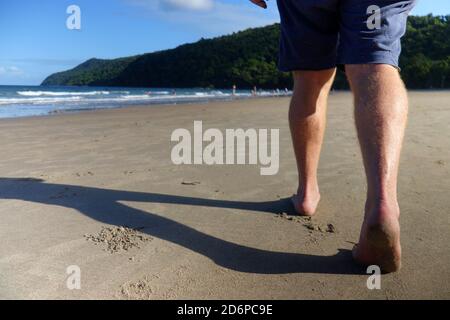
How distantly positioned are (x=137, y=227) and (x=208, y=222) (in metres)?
A: 0.33

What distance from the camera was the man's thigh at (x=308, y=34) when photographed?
1.63m

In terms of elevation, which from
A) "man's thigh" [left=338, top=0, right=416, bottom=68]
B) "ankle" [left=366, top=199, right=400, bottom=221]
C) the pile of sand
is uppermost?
"man's thigh" [left=338, top=0, right=416, bottom=68]

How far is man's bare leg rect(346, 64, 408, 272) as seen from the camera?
1.28 m

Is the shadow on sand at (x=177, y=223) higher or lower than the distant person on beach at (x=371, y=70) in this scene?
lower

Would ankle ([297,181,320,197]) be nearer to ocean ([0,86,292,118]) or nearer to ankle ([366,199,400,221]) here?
ankle ([366,199,400,221])

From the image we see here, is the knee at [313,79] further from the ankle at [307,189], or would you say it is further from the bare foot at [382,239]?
the bare foot at [382,239]

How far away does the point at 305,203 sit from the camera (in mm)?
1943

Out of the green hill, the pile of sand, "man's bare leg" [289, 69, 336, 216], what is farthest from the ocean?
the green hill

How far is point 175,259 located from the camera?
1.48 meters

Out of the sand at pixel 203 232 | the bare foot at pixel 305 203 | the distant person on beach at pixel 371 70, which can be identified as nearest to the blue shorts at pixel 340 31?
the distant person on beach at pixel 371 70

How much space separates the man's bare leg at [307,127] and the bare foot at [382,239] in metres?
0.61
